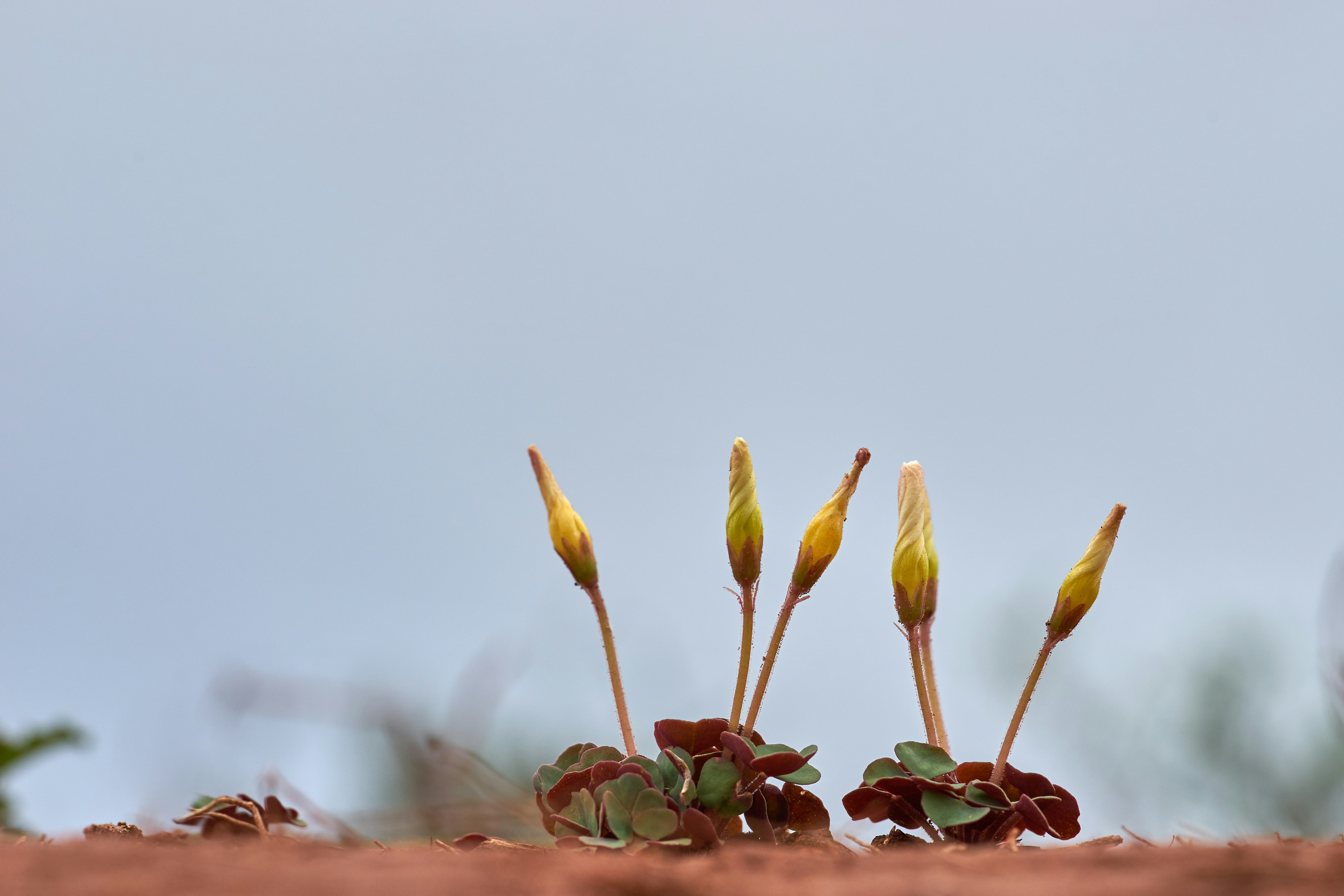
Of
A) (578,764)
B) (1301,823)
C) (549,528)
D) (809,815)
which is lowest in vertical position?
(1301,823)

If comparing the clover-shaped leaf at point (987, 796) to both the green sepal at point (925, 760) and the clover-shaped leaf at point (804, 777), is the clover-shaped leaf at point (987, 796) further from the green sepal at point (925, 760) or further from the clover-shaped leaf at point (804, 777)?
the clover-shaped leaf at point (804, 777)

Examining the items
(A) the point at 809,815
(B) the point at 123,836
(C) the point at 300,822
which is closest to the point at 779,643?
(A) the point at 809,815

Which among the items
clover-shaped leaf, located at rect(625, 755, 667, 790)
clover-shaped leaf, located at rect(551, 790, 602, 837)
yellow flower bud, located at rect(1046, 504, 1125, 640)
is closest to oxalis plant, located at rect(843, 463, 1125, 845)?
yellow flower bud, located at rect(1046, 504, 1125, 640)

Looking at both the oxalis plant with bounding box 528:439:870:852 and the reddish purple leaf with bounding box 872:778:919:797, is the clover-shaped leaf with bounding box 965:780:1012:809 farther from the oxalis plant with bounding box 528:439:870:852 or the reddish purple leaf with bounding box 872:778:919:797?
the oxalis plant with bounding box 528:439:870:852

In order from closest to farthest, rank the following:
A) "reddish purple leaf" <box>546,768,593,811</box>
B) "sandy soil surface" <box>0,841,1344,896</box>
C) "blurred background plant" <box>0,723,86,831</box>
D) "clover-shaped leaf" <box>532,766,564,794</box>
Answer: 1. "sandy soil surface" <box>0,841,1344,896</box>
2. "reddish purple leaf" <box>546,768,593,811</box>
3. "clover-shaped leaf" <box>532,766,564,794</box>
4. "blurred background plant" <box>0,723,86,831</box>

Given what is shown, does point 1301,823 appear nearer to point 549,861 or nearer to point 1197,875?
point 1197,875
